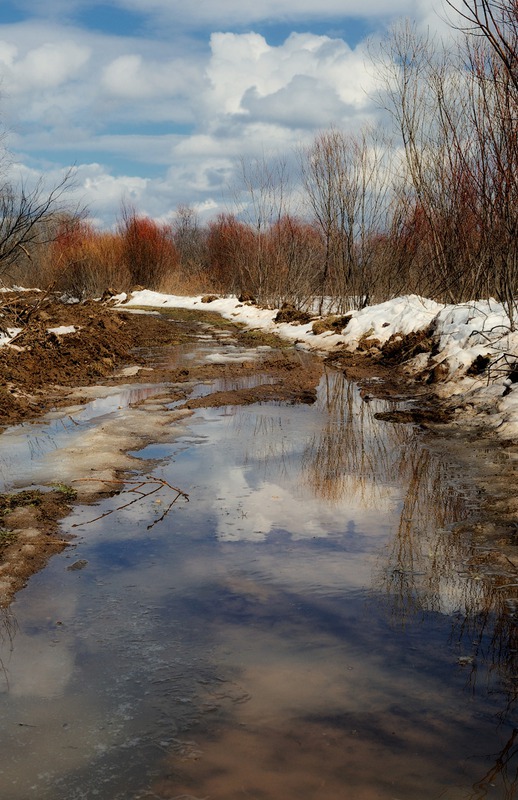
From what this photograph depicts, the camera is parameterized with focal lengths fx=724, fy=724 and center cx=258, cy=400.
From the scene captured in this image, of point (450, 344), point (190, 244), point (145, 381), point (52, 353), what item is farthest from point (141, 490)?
point (190, 244)

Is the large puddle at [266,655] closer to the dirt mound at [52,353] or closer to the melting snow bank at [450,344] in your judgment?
the melting snow bank at [450,344]

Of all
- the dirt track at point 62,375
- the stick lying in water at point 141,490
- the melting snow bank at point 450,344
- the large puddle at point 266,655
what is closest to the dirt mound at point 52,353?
the dirt track at point 62,375

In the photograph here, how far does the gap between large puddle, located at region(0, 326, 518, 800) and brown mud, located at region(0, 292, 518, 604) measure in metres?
0.21

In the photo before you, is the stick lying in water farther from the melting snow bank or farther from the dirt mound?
the melting snow bank

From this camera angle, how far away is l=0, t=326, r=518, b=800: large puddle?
2461 millimetres

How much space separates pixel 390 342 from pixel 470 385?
371cm

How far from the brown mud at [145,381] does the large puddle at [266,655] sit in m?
0.21

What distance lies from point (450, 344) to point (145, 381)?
4.39 m

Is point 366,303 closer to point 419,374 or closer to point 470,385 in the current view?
point 419,374

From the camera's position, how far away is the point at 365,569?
4.00m

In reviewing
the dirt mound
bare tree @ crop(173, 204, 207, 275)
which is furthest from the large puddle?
bare tree @ crop(173, 204, 207, 275)

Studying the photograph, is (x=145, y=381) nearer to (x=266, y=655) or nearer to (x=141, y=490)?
(x=141, y=490)

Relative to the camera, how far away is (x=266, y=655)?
3.17m

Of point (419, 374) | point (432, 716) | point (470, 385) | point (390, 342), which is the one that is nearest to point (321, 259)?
point (390, 342)
